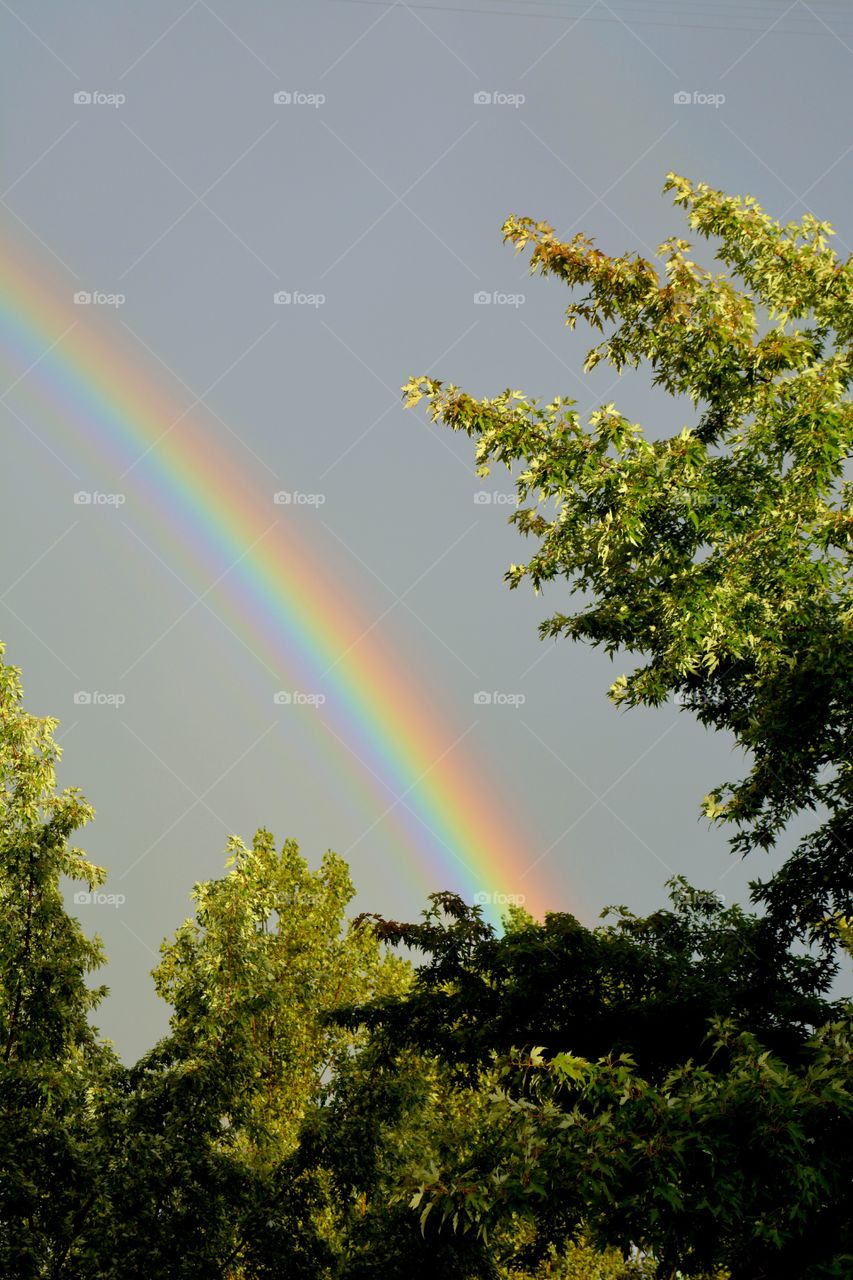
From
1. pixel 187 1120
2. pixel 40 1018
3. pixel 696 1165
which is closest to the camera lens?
pixel 696 1165

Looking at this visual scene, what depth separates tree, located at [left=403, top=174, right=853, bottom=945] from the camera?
31.7 ft

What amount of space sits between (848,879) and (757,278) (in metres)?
6.27

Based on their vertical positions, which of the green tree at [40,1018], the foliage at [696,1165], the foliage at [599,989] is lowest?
the foliage at [696,1165]

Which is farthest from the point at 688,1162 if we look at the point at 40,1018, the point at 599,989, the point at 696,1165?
the point at 40,1018

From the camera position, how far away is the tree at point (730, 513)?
967 cm

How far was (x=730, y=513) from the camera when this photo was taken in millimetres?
10328

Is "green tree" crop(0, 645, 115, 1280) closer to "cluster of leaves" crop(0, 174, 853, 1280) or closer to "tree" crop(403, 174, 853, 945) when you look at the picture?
"cluster of leaves" crop(0, 174, 853, 1280)

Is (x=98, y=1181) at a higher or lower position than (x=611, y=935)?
higher

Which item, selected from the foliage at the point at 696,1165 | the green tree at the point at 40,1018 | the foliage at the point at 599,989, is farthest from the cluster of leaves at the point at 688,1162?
the green tree at the point at 40,1018

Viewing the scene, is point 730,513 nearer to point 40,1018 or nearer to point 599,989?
point 599,989

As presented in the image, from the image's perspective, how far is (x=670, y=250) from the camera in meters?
10.8

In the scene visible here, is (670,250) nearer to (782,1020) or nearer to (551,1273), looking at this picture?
(782,1020)

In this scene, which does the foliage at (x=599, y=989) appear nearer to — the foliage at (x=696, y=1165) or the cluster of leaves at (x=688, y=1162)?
the cluster of leaves at (x=688, y=1162)

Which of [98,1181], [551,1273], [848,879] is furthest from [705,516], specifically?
[551,1273]
